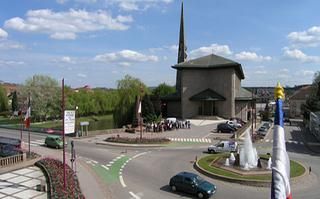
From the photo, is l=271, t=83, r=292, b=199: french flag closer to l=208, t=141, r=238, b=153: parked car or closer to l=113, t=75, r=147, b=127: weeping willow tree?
l=208, t=141, r=238, b=153: parked car

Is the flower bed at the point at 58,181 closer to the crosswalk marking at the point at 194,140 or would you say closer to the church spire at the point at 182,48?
the crosswalk marking at the point at 194,140

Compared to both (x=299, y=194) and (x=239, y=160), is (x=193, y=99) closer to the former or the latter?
(x=239, y=160)

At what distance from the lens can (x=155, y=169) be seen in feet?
98.2

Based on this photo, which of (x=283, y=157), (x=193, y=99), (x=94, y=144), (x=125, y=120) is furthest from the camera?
(x=193, y=99)

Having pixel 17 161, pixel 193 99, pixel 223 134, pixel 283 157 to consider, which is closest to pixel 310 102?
pixel 193 99

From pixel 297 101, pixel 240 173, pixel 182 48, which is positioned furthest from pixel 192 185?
pixel 297 101

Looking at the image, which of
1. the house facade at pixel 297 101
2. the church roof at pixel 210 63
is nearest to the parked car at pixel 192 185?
the church roof at pixel 210 63

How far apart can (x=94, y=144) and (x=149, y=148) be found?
26.5 ft

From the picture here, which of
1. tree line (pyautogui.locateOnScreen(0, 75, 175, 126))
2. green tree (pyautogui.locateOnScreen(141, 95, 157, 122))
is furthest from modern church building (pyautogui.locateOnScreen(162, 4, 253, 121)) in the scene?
green tree (pyautogui.locateOnScreen(141, 95, 157, 122))

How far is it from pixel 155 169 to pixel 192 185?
26.1 feet

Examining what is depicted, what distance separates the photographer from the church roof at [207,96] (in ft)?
250

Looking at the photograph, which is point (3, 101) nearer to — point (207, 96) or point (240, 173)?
point (207, 96)

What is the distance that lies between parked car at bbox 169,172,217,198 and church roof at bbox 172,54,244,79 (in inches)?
2214

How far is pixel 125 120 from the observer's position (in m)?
72.9
